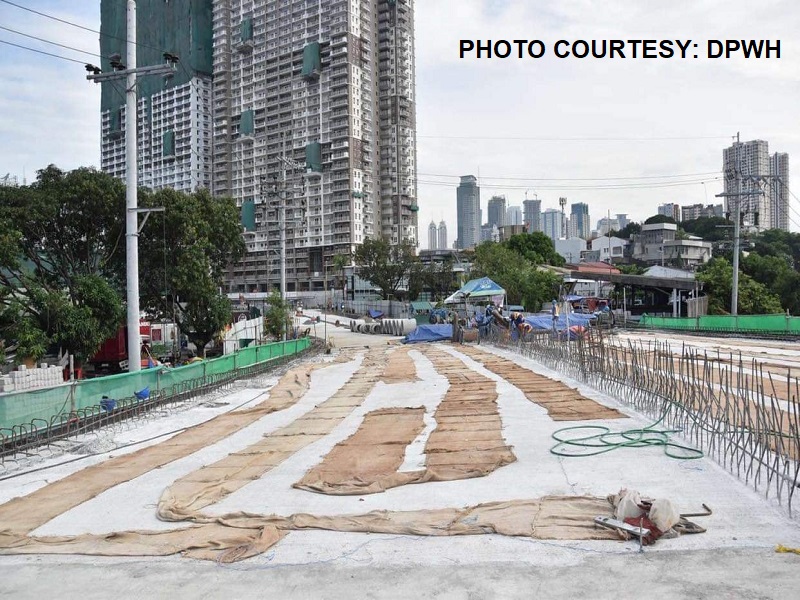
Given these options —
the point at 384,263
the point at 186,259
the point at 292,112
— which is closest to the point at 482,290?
the point at 186,259

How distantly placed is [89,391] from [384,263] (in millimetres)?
60991

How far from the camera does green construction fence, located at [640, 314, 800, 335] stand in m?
29.0

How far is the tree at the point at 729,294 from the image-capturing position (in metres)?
45.0

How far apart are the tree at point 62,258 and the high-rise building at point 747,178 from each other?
35.0 metres

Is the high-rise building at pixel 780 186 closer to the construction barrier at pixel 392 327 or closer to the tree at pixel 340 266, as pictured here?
the construction barrier at pixel 392 327

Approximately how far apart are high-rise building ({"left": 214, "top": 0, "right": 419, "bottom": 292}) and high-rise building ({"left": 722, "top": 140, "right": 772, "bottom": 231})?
4978 centimetres

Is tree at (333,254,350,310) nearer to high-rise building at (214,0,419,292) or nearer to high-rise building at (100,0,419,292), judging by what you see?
high-rise building at (214,0,419,292)

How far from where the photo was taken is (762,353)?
70.5 feet

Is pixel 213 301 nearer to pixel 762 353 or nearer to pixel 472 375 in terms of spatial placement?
pixel 472 375

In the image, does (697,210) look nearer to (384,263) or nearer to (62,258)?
(384,263)

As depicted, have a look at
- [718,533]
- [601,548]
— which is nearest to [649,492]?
[718,533]

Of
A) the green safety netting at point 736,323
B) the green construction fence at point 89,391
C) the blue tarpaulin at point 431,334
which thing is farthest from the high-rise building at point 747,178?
the green construction fence at point 89,391

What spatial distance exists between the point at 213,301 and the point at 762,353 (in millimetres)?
23662

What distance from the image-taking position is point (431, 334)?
3822 cm
